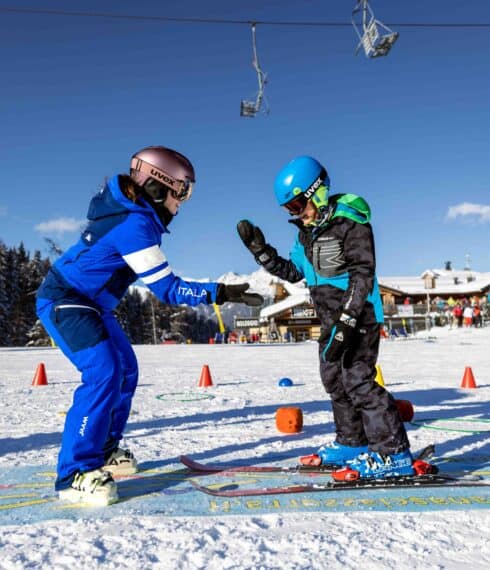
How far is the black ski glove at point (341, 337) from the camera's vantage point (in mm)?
3365

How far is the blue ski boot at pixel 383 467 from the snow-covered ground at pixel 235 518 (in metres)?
0.64

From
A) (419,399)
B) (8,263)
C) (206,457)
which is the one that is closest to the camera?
(206,457)

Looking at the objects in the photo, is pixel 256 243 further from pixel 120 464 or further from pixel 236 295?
pixel 120 464

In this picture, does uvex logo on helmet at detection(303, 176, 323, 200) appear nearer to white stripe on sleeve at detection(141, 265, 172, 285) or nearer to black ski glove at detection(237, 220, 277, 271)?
black ski glove at detection(237, 220, 277, 271)

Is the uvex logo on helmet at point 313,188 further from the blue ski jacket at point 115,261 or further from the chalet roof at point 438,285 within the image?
the chalet roof at point 438,285

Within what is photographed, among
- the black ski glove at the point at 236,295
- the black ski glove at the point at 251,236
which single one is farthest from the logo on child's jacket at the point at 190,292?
the black ski glove at the point at 251,236

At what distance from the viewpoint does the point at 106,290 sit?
3.46 meters

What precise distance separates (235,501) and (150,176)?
1.98m

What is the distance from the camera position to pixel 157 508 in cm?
289

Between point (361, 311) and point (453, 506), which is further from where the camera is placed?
point (361, 311)

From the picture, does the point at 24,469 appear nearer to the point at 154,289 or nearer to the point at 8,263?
the point at 154,289

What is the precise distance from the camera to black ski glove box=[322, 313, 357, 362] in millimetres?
3365

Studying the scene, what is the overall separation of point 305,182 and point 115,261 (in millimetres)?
1309

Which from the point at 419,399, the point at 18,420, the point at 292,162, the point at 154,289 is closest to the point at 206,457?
the point at 154,289
